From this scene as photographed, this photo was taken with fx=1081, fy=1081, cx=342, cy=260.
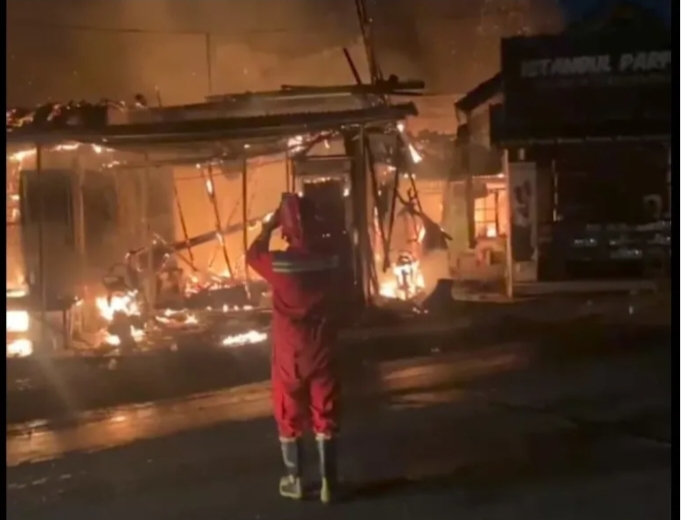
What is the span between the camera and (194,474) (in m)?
7.38

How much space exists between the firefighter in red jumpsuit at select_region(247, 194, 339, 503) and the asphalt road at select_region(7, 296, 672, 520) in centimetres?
49

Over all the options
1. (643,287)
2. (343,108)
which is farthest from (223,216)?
(643,287)

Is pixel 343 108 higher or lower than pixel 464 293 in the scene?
higher

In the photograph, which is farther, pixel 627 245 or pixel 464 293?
pixel 627 245

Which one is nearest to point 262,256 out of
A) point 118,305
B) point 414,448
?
point 414,448

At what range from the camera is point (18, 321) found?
12.2 m

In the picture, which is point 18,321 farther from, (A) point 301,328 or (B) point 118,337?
(A) point 301,328

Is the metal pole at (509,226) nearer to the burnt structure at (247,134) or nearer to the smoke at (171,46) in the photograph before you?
the burnt structure at (247,134)

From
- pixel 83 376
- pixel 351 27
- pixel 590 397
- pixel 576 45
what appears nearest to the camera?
pixel 590 397

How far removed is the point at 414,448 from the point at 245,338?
4.46 m

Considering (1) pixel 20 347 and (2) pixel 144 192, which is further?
(2) pixel 144 192

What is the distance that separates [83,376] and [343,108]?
452 cm

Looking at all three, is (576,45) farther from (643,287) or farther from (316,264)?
(316,264)

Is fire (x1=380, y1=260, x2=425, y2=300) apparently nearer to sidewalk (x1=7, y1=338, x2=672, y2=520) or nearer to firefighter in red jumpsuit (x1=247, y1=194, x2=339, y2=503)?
sidewalk (x1=7, y1=338, x2=672, y2=520)
